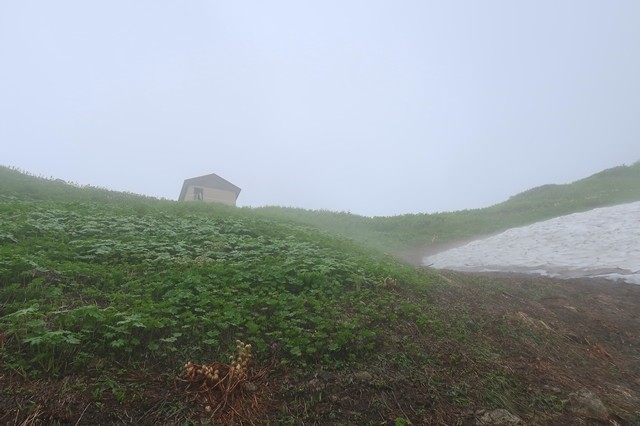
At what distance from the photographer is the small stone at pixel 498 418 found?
157 inches

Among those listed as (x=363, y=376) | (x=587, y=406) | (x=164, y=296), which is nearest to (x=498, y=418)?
(x=587, y=406)

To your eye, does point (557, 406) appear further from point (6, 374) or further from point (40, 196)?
point (40, 196)

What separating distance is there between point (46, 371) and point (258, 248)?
6022 millimetres

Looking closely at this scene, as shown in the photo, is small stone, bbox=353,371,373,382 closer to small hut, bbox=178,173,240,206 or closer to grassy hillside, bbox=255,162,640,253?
grassy hillside, bbox=255,162,640,253

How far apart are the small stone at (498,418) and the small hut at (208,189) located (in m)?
37.8

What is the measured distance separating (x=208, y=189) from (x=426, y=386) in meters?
39.0

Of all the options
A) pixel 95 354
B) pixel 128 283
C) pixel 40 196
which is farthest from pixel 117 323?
pixel 40 196

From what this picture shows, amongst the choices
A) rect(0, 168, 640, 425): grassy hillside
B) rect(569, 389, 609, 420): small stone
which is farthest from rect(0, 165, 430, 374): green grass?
rect(569, 389, 609, 420): small stone

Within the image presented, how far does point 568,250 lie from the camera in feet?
51.3

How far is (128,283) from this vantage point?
20.6 ft

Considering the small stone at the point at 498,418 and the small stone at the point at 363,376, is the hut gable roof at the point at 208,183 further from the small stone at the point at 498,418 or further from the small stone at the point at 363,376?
the small stone at the point at 498,418

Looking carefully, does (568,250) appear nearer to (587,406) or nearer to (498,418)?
(587,406)

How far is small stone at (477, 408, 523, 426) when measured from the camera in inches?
157

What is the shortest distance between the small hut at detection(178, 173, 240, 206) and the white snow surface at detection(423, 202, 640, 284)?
27.5 meters
